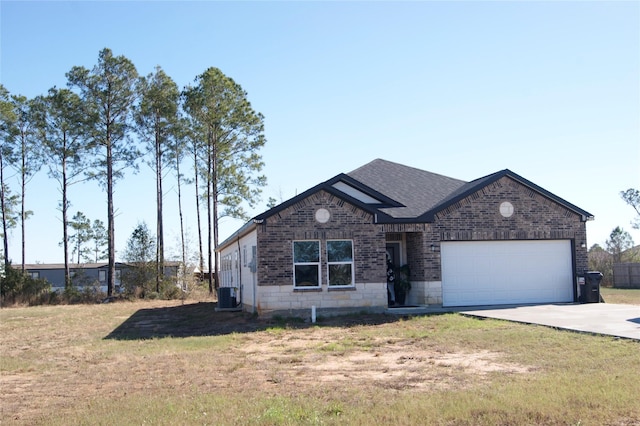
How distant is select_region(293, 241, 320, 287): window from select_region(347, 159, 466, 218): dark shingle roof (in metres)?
3.14

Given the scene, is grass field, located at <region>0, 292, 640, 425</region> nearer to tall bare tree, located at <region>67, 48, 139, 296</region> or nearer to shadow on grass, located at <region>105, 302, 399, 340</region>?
shadow on grass, located at <region>105, 302, 399, 340</region>

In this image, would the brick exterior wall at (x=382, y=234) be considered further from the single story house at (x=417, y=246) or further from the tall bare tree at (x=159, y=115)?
the tall bare tree at (x=159, y=115)

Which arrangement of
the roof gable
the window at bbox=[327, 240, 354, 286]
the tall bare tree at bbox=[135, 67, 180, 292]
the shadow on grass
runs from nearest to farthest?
the shadow on grass < the window at bbox=[327, 240, 354, 286] < the roof gable < the tall bare tree at bbox=[135, 67, 180, 292]

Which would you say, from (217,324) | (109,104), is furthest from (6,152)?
(217,324)

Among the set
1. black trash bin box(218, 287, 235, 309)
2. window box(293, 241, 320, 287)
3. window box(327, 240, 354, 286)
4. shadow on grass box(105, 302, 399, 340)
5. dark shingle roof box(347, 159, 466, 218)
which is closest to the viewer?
shadow on grass box(105, 302, 399, 340)

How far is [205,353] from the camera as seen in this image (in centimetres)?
1333

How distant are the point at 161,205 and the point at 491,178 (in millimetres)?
25188

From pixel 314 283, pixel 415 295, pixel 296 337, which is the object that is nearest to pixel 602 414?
pixel 296 337

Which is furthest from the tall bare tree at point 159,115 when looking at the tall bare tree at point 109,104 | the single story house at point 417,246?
the single story house at point 417,246

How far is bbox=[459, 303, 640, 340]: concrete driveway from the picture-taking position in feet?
44.6

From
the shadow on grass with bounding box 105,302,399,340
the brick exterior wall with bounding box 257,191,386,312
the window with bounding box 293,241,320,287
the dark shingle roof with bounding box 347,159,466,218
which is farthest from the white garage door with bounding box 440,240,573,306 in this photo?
the window with bounding box 293,241,320,287

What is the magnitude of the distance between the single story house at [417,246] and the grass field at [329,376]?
262 centimetres

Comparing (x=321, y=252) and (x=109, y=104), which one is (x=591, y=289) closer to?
(x=321, y=252)

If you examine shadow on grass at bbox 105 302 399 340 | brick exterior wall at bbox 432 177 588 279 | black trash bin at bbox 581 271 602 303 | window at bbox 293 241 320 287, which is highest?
brick exterior wall at bbox 432 177 588 279
